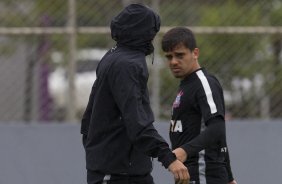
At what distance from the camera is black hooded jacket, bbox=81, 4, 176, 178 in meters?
4.88

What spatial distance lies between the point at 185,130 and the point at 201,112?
0.56ft

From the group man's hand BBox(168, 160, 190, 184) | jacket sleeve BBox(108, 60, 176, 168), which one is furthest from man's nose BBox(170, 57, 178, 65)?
man's hand BBox(168, 160, 190, 184)

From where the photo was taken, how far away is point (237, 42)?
7.82m

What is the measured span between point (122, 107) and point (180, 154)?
457 mm

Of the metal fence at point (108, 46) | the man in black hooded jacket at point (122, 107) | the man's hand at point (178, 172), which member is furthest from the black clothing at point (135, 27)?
the metal fence at point (108, 46)

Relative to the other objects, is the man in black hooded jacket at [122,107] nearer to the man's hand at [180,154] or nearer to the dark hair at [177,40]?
the man's hand at [180,154]

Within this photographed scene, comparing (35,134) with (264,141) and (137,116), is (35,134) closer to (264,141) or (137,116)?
(264,141)

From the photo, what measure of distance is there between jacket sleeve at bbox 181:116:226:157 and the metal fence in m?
2.53

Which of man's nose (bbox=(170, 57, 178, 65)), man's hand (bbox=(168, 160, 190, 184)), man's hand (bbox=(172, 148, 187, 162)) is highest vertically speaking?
man's nose (bbox=(170, 57, 178, 65))

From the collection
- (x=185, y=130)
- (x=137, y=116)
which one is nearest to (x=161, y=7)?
(x=185, y=130)

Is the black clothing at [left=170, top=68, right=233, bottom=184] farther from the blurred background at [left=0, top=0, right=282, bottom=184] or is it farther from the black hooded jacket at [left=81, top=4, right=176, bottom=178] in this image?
the blurred background at [left=0, top=0, right=282, bottom=184]

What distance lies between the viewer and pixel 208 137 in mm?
5168

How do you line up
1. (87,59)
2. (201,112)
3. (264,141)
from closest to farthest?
(201,112), (264,141), (87,59)

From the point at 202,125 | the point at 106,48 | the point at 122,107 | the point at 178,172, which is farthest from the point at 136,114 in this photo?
the point at 106,48
